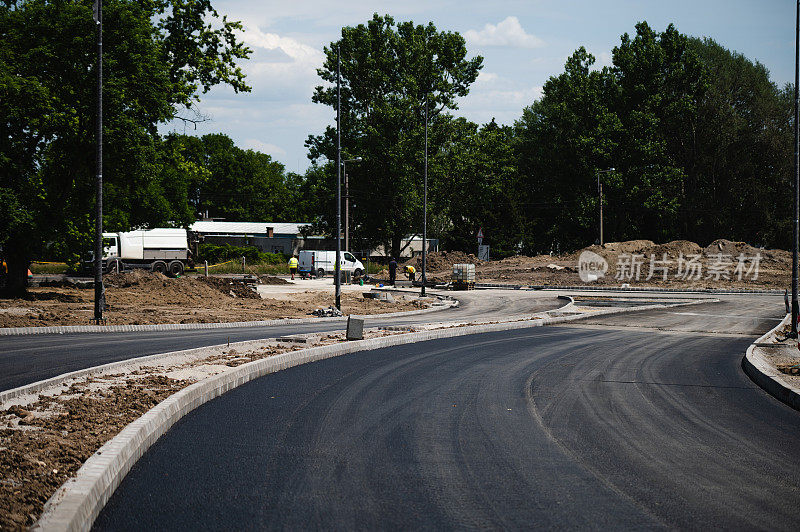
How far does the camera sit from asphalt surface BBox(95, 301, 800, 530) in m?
5.11

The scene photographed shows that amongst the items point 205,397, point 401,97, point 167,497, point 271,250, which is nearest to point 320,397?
point 205,397

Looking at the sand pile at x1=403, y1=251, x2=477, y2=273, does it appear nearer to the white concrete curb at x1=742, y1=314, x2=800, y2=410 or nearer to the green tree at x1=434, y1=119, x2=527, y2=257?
the green tree at x1=434, y1=119, x2=527, y2=257

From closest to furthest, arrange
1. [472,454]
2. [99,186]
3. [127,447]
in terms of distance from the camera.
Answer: [127,447] < [472,454] < [99,186]

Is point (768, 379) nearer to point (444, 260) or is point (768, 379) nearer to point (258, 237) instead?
point (444, 260)

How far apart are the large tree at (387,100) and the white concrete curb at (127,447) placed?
150 feet

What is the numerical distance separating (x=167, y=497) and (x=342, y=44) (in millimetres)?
59660

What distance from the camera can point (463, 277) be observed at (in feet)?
142

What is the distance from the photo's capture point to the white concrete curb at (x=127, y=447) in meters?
4.69

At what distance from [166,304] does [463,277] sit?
2029cm

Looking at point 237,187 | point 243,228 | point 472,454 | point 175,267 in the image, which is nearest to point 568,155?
point 175,267

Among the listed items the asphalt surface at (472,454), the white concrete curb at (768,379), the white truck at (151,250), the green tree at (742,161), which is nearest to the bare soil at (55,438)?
the asphalt surface at (472,454)

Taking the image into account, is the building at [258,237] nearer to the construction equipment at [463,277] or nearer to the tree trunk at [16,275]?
the construction equipment at [463,277]

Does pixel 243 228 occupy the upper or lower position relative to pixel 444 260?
upper

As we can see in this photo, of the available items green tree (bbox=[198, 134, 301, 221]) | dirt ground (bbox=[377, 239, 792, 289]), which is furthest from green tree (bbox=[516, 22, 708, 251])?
green tree (bbox=[198, 134, 301, 221])
